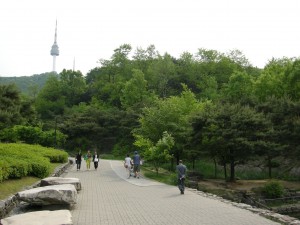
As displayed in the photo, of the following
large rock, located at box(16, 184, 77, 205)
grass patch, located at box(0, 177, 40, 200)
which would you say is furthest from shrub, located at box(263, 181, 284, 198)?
large rock, located at box(16, 184, 77, 205)

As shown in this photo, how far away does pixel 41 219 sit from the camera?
8.63 m

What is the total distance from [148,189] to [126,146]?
132 feet

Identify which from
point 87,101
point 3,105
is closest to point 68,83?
point 87,101

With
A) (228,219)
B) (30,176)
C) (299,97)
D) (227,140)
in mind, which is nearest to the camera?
(228,219)

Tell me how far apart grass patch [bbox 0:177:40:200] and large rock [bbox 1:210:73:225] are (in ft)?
11.8

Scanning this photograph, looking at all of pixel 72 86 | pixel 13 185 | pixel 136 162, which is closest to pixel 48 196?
pixel 13 185

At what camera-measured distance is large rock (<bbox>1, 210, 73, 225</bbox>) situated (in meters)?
8.28

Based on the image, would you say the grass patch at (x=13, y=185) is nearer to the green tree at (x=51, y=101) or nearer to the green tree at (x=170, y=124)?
the green tree at (x=170, y=124)

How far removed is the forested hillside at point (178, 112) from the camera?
92.0 ft

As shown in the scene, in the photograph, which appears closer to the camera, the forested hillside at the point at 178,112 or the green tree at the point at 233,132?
the green tree at the point at 233,132

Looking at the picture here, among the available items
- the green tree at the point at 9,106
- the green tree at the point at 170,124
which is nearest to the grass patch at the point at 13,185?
the green tree at the point at 170,124

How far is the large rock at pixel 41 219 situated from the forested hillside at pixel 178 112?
57.2 feet

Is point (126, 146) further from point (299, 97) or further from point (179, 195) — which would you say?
point (179, 195)

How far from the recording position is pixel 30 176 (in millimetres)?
17812
